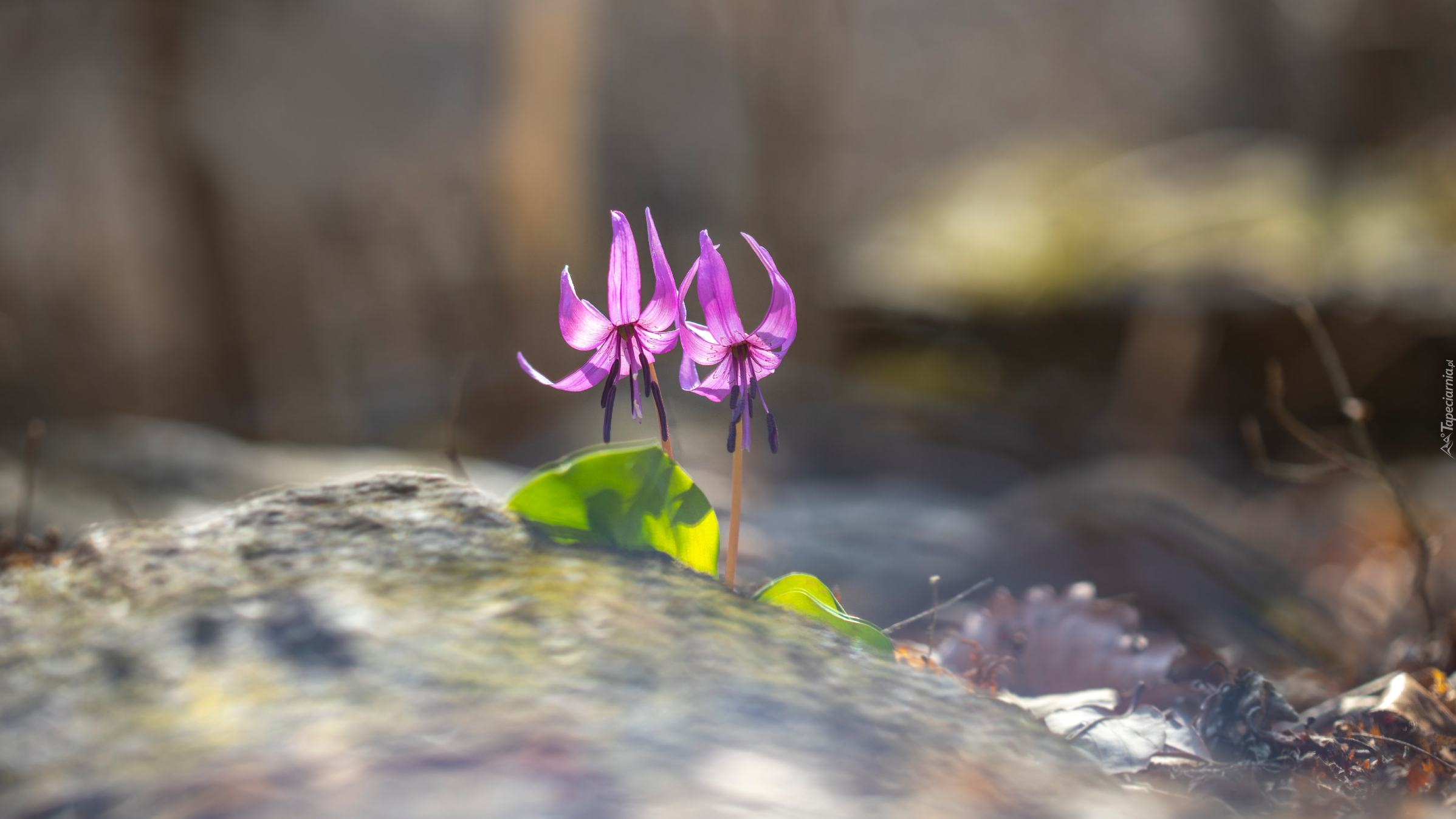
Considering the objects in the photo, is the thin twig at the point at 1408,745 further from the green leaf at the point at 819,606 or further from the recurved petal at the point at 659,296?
the recurved petal at the point at 659,296

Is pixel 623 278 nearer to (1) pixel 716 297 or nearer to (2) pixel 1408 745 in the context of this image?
(1) pixel 716 297

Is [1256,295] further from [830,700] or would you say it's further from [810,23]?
[830,700]

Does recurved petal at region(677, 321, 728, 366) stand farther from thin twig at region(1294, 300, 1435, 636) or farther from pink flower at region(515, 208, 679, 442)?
thin twig at region(1294, 300, 1435, 636)

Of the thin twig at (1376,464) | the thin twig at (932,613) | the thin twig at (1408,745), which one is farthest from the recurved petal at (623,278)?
the thin twig at (1376,464)

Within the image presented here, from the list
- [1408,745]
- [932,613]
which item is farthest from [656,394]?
[1408,745]

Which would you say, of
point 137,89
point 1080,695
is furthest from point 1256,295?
point 137,89
